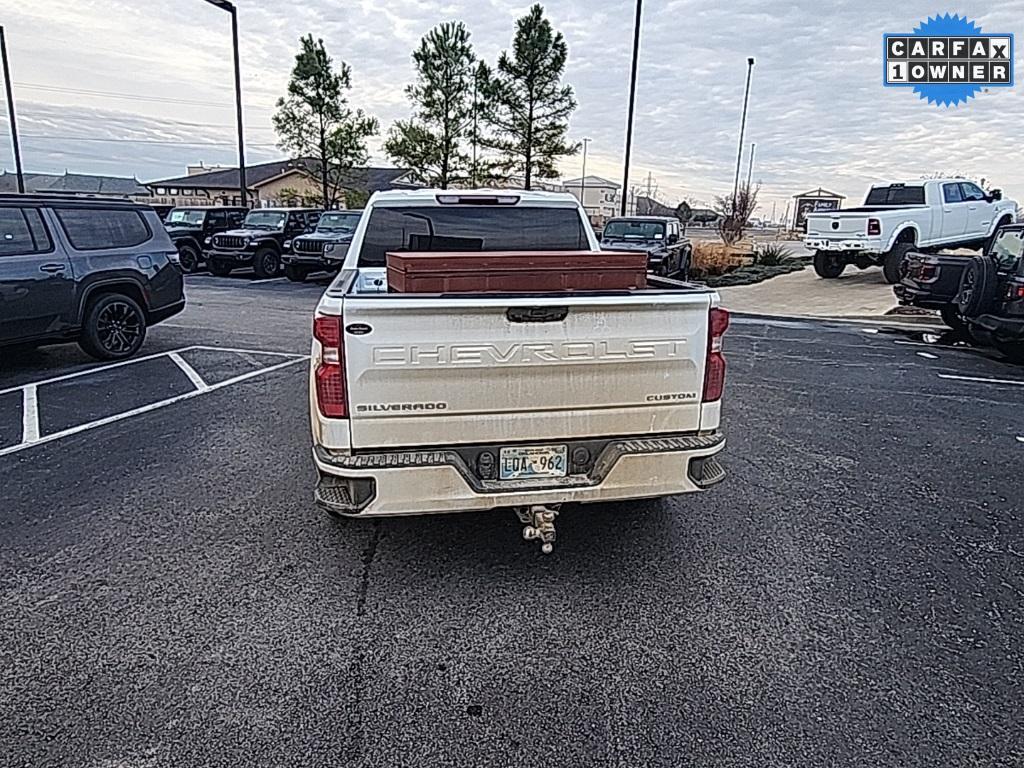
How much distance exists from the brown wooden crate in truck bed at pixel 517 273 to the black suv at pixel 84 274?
532 centimetres

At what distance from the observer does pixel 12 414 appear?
6055mm

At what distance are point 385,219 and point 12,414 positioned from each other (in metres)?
3.71

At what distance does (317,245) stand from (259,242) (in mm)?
2065

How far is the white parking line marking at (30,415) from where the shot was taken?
554cm

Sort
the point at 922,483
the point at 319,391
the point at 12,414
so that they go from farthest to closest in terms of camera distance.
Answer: the point at 12,414
the point at 922,483
the point at 319,391

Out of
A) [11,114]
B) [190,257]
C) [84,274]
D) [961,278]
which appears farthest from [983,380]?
[11,114]

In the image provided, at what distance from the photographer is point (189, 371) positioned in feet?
25.2

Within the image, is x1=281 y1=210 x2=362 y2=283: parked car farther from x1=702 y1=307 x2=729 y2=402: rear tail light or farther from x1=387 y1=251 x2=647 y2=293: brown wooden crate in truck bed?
x1=702 y1=307 x2=729 y2=402: rear tail light

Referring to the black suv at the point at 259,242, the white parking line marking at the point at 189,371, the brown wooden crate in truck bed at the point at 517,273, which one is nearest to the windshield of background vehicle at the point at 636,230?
the black suv at the point at 259,242

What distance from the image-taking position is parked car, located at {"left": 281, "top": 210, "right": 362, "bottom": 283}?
55.6 ft

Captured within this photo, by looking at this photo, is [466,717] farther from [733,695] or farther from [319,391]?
[319,391]

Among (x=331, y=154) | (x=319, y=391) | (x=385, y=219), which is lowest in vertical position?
(x=319, y=391)

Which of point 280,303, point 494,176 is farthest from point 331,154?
point 280,303

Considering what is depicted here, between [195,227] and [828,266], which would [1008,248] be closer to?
[828,266]
